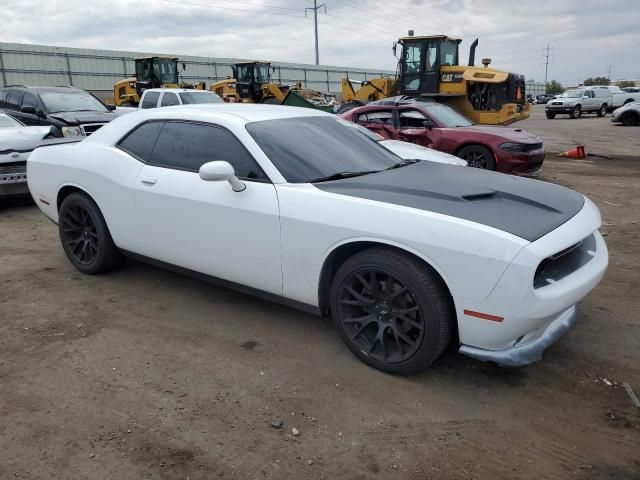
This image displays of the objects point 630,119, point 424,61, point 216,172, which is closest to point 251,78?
point 424,61

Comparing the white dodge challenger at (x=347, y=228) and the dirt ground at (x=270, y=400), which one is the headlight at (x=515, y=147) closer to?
the dirt ground at (x=270, y=400)

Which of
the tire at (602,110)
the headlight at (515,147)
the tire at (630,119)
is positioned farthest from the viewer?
the tire at (602,110)

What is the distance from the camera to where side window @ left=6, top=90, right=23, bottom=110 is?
10.8m

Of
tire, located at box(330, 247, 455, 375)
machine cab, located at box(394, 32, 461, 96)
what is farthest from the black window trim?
machine cab, located at box(394, 32, 461, 96)

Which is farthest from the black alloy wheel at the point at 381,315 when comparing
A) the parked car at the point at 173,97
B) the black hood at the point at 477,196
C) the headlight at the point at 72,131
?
the parked car at the point at 173,97

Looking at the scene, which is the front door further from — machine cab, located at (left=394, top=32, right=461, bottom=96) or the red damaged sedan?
machine cab, located at (left=394, top=32, right=461, bottom=96)

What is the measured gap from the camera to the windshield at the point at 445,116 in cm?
954

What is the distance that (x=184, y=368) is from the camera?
329cm

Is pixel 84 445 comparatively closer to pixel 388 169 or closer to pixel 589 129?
pixel 388 169

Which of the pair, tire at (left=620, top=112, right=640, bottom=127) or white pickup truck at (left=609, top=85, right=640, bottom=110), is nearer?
tire at (left=620, top=112, right=640, bottom=127)

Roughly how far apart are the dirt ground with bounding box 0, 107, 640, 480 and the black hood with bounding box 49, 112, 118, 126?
607 centimetres

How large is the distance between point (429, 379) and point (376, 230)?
0.94 metres

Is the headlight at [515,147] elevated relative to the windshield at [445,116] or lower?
lower

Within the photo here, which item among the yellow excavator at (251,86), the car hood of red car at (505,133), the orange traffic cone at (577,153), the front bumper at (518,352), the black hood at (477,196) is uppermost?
the yellow excavator at (251,86)
